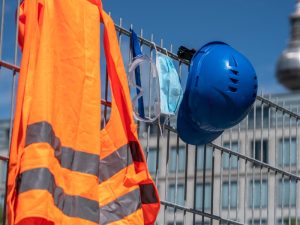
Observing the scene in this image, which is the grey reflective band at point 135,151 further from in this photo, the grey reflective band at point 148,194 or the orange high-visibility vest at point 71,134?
the grey reflective band at point 148,194

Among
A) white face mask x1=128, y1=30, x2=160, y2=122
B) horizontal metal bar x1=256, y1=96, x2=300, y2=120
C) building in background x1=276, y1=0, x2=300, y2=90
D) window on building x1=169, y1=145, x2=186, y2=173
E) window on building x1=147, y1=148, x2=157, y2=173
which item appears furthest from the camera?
horizontal metal bar x1=256, y1=96, x2=300, y2=120

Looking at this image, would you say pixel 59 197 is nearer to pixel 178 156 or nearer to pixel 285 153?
pixel 178 156

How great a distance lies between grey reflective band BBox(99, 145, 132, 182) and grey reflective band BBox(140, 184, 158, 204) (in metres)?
0.18

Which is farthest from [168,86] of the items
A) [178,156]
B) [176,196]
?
[176,196]

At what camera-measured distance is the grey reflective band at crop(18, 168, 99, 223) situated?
4309mm

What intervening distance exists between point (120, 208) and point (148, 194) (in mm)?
227

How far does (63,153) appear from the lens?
4578 mm

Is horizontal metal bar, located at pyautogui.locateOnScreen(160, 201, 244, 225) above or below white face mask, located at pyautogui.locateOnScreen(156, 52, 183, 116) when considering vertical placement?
below

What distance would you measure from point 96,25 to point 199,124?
126 centimetres

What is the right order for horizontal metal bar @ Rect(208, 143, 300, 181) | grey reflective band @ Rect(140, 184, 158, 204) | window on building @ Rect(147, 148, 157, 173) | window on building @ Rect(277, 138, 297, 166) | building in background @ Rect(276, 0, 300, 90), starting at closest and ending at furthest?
building in background @ Rect(276, 0, 300, 90) < grey reflective band @ Rect(140, 184, 158, 204) < horizontal metal bar @ Rect(208, 143, 300, 181) < window on building @ Rect(147, 148, 157, 173) < window on building @ Rect(277, 138, 297, 166)

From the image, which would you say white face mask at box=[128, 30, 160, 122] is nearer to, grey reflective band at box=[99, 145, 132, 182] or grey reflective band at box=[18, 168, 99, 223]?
grey reflective band at box=[99, 145, 132, 182]

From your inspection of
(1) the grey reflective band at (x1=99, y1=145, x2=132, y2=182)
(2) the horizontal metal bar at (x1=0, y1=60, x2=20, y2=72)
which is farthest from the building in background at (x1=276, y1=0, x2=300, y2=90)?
(2) the horizontal metal bar at (x1=0, y1=60, x2=20, y2=72)

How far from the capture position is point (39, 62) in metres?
4.55

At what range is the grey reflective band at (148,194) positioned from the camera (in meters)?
5.10
